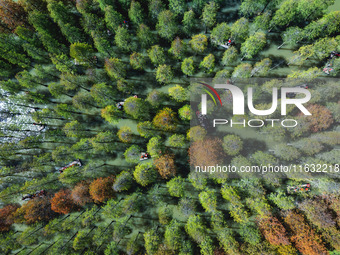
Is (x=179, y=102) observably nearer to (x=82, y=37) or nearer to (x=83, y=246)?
(x=82, y=37)

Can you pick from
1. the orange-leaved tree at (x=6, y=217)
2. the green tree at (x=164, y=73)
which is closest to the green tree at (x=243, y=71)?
the green tree at (x=164, y=73)

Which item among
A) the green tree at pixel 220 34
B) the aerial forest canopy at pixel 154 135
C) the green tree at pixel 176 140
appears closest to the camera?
the aerial forest canopy at pixel 154 135

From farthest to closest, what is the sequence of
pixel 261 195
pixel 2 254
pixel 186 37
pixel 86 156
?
pixel 186 37
pixel 86 156
pixel 2 254
pixel 261 195

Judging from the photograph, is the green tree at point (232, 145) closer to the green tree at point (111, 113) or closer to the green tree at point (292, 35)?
the green tree at point (111, 113)

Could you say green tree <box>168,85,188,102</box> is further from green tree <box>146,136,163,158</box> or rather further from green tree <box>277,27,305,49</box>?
green tree <box>277,27,305,49</box>

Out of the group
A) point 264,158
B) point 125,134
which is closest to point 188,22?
point 125,134

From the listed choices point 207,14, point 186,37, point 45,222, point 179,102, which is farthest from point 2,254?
point 207,14
